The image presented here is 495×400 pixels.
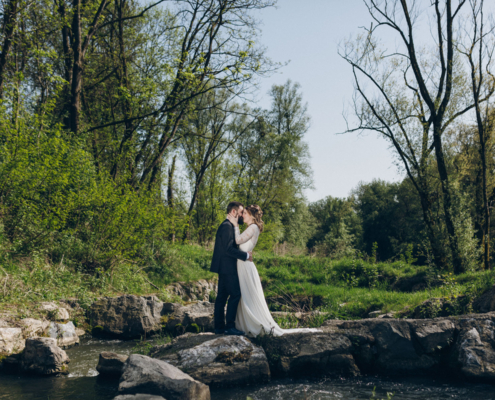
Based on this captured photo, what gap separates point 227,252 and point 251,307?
1.03 meters

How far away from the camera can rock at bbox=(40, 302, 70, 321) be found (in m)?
8.70

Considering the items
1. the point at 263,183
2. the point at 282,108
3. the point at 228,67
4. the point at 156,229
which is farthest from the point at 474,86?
the point at 282,108

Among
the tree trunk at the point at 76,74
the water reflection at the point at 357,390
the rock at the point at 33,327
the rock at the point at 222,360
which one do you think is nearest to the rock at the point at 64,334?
the rock at the point at 33,327

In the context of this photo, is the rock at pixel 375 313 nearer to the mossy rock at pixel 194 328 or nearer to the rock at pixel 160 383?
the mossy rock at pixel 194 328

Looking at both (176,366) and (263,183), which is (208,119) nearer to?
(263,183)

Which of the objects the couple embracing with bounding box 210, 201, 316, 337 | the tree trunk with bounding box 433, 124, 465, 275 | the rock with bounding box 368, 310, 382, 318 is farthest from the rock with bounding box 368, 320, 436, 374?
the tree trunk with bounding box 433, 124, 465, 275

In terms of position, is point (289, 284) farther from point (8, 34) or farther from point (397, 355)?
point (8, 34)

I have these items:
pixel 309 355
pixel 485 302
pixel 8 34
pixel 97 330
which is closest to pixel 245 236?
pixel 309 355

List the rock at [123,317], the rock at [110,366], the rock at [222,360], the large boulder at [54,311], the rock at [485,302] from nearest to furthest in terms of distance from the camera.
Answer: the rock at [222,360] → the rock at [110,366] → the rock at [485,302] → the large boulder at [54,311] → the rock at [123,317]

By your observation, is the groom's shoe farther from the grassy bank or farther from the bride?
the grassy bank

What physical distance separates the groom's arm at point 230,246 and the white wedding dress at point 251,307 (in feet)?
0.37

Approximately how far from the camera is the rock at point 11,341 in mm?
7043

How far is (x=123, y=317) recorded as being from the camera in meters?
9.93

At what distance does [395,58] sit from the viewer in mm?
18188
